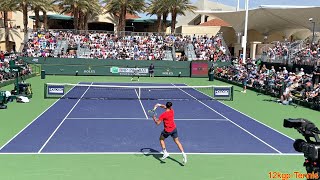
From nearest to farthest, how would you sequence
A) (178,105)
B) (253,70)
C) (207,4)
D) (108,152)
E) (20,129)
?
(108,152)
(20,129)
(178,105)
(253,70)
(207,4)

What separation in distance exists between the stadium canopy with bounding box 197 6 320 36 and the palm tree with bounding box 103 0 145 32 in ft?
36.5

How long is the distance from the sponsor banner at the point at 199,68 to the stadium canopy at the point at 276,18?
14849mm

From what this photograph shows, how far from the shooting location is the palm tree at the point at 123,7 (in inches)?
2242

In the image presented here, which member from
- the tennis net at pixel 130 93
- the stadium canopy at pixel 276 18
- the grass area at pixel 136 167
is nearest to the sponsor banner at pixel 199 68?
the tennis net at pixel 130 93

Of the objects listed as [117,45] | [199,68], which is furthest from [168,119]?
[117,45]

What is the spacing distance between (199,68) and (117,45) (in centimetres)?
1139

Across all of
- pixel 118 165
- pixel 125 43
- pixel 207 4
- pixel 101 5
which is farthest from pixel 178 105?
pixel 207 4

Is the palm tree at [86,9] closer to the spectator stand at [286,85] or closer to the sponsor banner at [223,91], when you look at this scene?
the spectator stand at [286,85]

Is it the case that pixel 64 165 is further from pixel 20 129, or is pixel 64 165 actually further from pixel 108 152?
pixel 20 129

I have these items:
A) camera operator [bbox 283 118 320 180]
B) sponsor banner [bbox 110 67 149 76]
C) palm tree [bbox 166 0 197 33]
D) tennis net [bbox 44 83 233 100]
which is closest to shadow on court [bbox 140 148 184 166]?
camera operator [bbox 283 118 320 180]

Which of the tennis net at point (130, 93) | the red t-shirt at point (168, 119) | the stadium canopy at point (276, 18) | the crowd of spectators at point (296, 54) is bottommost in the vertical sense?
the tennis net at point (130, 93)

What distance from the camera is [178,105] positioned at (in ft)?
73.6

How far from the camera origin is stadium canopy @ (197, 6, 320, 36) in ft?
165

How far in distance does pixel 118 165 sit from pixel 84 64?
35660 mm
